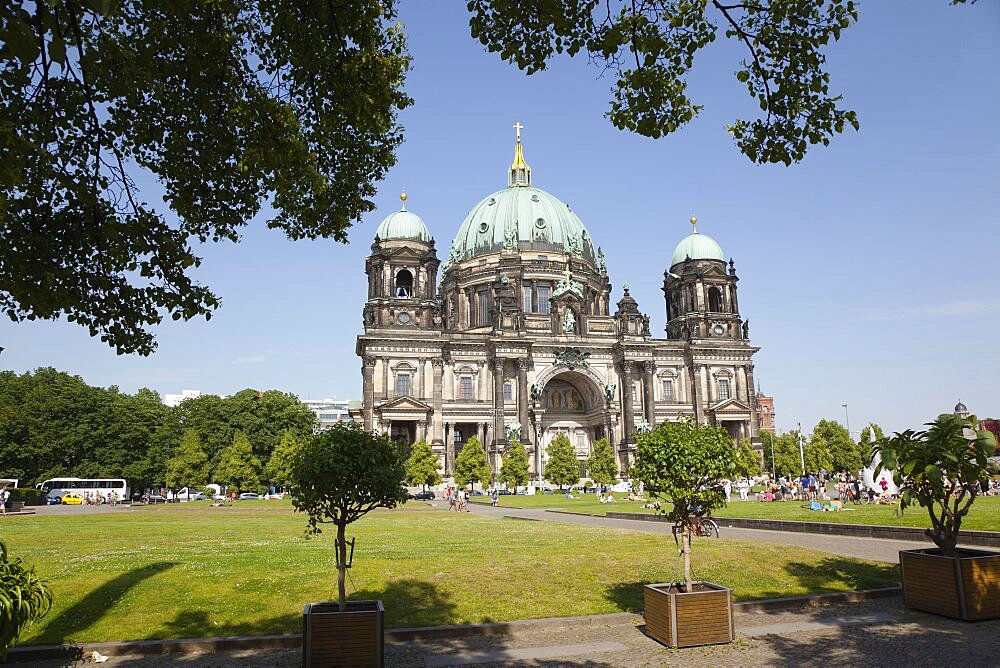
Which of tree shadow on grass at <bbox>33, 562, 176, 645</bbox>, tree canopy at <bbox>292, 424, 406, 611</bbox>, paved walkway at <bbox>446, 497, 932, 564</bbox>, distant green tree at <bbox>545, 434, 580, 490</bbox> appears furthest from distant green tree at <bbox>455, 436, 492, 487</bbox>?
tree canopy at <bbox>292, 424, 406, 611</bbox>

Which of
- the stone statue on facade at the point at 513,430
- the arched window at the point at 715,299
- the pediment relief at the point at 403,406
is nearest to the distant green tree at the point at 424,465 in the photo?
the pediment relief at the point at 403,406

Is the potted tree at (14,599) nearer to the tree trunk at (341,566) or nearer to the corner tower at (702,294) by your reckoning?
the tree trunk at (341,566)

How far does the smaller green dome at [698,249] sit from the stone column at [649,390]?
14.8 m

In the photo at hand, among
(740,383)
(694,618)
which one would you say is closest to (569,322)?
(740,383)

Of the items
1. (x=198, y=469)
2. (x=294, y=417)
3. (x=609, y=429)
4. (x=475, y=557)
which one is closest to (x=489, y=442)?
(x=609, y=429)

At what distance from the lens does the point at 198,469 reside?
6450cm

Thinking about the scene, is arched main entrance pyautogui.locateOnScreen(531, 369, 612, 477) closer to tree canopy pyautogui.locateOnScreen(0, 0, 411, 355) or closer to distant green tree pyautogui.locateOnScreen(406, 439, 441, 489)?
distant green tree pyautogui.locateOnScreen(406, 439, 441, 489)

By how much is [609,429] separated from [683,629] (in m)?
63.2

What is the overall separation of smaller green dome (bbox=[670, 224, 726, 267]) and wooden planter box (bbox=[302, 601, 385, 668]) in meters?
76.4

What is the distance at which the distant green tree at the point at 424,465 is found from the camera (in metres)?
58.5

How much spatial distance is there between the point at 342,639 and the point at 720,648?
5.13 metres

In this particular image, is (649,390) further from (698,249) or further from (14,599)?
(14,599)

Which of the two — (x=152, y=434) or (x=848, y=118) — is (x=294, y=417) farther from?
(x=848, y=118)

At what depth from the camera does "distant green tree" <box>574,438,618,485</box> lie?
6306 cm
